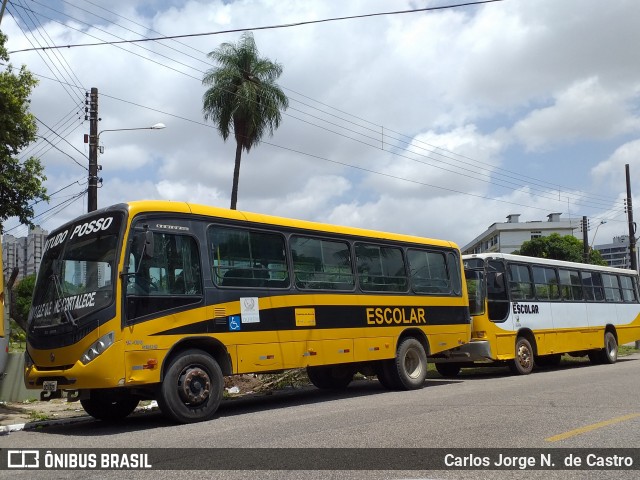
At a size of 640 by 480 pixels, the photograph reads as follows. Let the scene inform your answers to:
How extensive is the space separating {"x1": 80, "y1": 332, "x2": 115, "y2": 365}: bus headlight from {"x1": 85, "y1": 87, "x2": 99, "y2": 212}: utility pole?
1026cm

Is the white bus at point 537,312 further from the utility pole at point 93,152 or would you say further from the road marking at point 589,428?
the utility pole at point 93,152

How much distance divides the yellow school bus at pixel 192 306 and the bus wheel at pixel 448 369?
465 cm

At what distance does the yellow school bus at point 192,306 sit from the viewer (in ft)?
31.0

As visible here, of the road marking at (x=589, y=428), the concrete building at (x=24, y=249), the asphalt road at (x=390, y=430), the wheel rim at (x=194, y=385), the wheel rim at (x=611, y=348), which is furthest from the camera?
the concrete building at (x=24, y=249)

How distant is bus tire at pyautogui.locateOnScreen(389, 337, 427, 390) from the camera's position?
13781mm

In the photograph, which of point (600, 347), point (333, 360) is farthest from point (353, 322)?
point (600, 347)

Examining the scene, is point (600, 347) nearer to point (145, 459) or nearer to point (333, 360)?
point (333, 360)

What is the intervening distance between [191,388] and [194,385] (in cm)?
6

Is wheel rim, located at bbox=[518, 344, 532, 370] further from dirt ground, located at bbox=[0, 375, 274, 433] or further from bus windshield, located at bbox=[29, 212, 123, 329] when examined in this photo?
bus windshield, located at bbox=[29, 212, 123, 329]

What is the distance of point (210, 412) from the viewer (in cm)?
1013

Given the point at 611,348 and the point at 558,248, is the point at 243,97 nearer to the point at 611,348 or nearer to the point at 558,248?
the point at 611,348

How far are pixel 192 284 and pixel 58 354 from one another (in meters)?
2.08

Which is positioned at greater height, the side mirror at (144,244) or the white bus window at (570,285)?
the side mirror at (144,244)

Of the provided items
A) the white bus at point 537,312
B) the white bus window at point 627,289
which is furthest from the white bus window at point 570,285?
the white bus window at point 627,289
